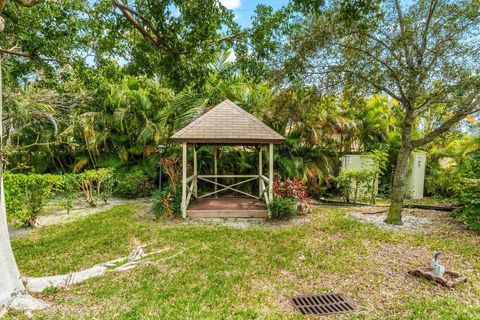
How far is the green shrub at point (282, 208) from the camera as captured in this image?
7.55 metres

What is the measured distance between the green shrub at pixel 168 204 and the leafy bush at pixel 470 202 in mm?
6788

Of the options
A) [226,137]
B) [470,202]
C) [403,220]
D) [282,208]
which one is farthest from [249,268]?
[470,202]

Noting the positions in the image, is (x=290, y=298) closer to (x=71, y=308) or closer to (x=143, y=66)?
(x=71, y=308)

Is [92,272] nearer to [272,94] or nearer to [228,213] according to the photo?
[228,213]

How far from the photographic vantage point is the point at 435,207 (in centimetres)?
848

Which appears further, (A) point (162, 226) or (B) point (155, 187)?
(B) point (155, 187)

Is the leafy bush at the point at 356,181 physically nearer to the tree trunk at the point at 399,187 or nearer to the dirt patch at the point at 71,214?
the tree trunk at the point at 399,187

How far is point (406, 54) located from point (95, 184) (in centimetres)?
937

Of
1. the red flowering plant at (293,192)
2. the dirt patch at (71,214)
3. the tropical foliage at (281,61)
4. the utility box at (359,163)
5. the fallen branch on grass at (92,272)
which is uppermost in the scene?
the tropical foliage at (281,61)

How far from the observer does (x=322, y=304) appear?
3645 millimetres

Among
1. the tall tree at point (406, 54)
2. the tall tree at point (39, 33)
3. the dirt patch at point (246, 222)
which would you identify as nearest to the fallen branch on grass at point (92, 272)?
the dirt patch at point (246, 222)

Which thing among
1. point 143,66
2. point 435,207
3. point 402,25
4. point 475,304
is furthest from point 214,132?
point 435,207

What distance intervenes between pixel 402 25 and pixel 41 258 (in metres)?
8.15

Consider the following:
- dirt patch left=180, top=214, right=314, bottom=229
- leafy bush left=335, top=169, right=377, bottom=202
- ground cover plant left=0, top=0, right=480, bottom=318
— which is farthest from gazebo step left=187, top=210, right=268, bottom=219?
leafy bush left=335, top=169, right=377, bottom=202
